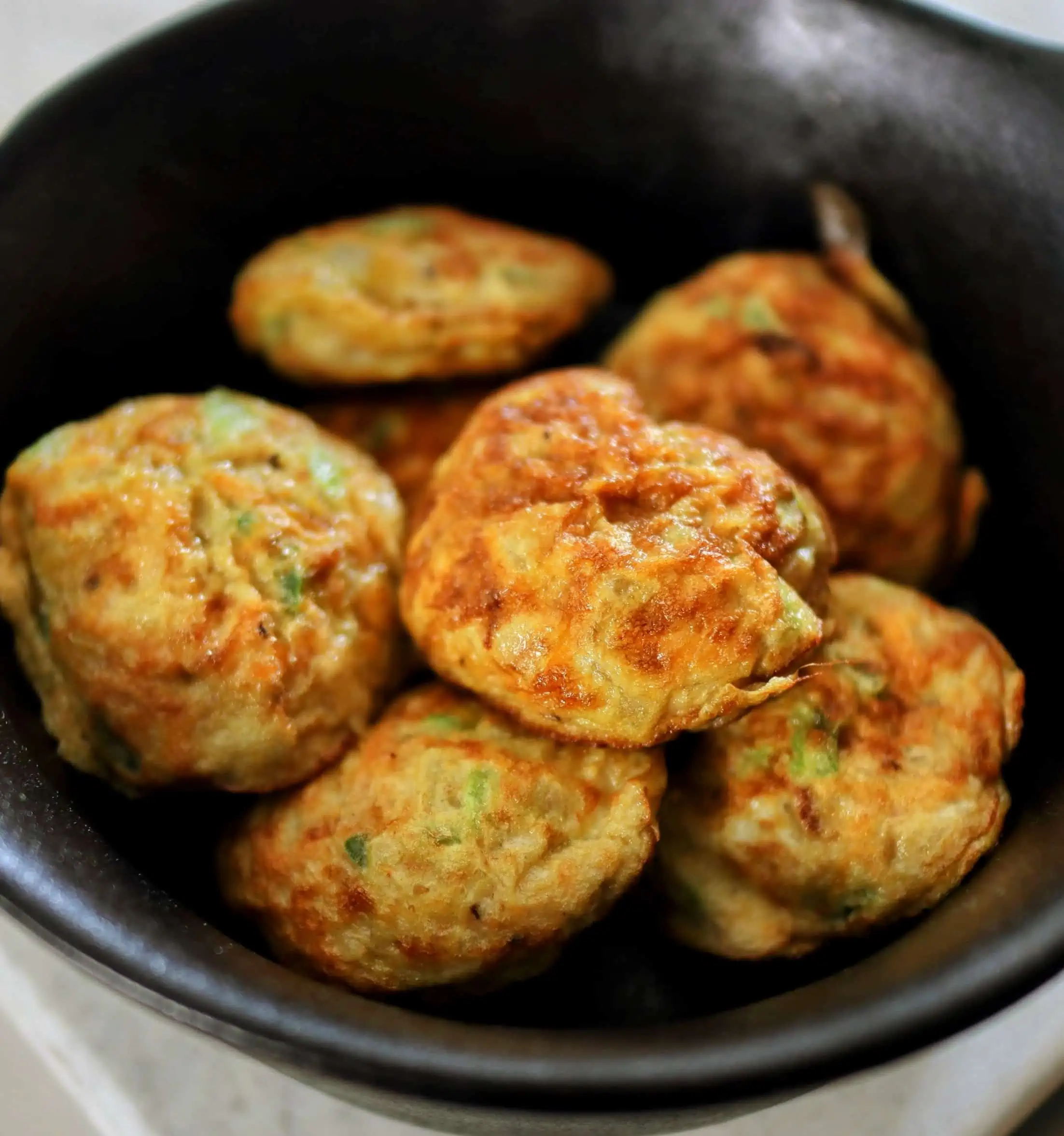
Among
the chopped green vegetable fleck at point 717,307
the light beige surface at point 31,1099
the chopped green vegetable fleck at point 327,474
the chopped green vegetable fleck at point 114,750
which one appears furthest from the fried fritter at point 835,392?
the light beige surface at point 31,1099

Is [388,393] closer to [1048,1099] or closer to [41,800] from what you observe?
[41,800]

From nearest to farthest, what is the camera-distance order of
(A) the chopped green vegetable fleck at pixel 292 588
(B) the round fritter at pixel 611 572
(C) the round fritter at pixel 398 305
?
(B) the round fritter at pixel 611 572 < (A) the chopped green vegetable fleck at pixel 292 588 < (C) the round fritter at pixel 398 305

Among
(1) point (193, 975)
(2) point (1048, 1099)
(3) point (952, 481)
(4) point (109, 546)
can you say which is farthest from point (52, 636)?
(2) point (1048, 1099)

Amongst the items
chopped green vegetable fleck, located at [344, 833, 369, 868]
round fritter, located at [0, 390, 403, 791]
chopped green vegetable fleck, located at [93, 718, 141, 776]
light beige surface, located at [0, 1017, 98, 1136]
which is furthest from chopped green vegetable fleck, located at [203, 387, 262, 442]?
light beige surface, located at [0, 1017, 98, 1136]

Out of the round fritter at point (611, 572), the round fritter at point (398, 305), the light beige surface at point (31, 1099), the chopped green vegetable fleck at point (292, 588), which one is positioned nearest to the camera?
the round fritter at point (611, 572)

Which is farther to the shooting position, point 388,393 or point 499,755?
point 388,393

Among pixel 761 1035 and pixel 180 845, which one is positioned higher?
pixel 761 1035

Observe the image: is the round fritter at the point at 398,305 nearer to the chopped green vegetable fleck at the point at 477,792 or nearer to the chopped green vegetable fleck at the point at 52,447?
the chopped green vegetable fleck at the point at 52,447
